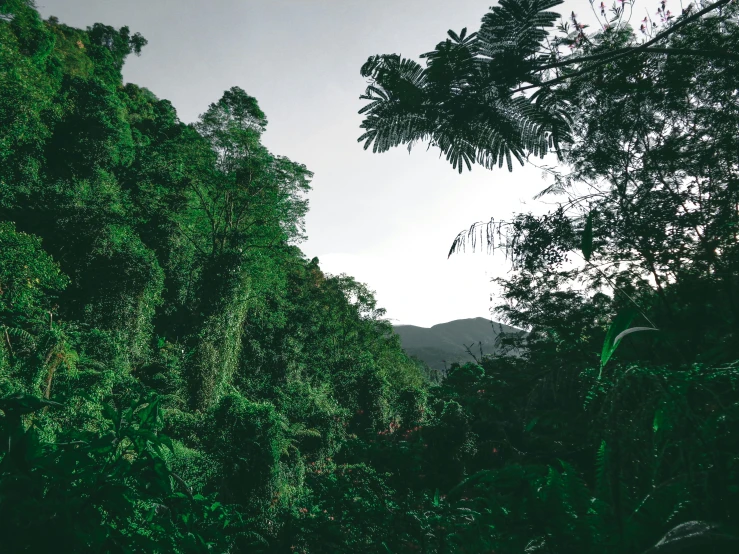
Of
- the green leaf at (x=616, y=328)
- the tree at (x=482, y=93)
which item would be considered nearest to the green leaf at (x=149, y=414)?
the green leaf at (x=616, y=328)

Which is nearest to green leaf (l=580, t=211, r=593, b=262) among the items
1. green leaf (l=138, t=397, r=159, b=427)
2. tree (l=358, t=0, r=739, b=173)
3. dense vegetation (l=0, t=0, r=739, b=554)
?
dense vegetation (l=0, t=0, r=739, b=554)

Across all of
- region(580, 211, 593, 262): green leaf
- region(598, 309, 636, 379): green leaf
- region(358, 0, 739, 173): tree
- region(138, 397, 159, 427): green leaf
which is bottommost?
region(138, 397, 159, 427): green leaf

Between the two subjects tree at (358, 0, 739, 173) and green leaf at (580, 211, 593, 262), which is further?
tree at (358, 0, 739, 173)

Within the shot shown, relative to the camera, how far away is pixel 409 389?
35.6 feet

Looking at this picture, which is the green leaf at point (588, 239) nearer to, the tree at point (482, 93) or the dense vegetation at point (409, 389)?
the dense vegetation at point (409, 389)

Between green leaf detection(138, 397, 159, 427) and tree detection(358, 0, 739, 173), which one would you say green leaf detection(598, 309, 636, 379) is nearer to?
green leaf detection(138, 397, 159, 427)

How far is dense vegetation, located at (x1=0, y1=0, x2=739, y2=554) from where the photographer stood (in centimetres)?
78

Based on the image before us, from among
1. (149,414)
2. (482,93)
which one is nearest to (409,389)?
(482,93)

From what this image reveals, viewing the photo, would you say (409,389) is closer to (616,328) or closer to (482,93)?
(482,93)

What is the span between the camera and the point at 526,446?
3.86 metres

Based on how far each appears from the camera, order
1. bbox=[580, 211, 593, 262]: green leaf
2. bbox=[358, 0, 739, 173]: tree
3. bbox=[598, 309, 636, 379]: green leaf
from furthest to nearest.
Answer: bbox=[358, 0, 739, 173]: tree, bbox=[580, 211, 593, 262]: green leaf, bbox=[598, 309, 636, 379]: green leaf

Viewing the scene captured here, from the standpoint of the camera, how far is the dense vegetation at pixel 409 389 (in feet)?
2.57

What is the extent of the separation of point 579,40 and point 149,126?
72.1ft

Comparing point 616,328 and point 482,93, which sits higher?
point 482,93
